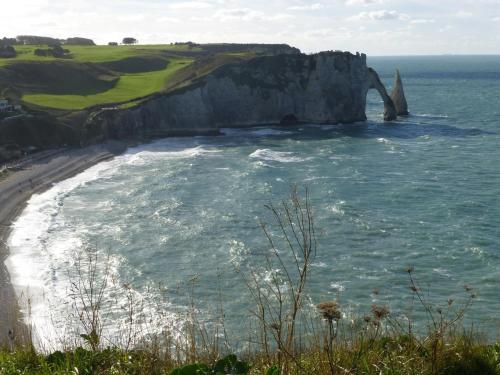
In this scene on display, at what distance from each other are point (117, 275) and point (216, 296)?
5.77 m

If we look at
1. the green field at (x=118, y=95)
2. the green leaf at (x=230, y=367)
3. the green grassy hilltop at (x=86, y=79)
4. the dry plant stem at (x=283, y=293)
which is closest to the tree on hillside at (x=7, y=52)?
the green grassy hilltop at (x=86, y=79)

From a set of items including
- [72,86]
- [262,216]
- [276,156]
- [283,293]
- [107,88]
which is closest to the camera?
[283,293]

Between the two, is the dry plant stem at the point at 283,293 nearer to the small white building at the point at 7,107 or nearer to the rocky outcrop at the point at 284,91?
the small white building at the point at 7,107

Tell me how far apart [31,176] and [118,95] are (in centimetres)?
2933

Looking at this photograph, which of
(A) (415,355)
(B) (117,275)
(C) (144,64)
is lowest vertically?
(B) (117,275)

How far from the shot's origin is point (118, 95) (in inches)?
2985

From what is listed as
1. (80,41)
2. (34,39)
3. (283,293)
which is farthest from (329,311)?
(80,41)

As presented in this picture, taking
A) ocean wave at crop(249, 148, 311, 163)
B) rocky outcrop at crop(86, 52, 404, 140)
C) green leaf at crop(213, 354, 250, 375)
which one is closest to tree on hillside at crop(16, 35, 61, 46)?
rocky outcrop at crop(86, 52, 404, 140)

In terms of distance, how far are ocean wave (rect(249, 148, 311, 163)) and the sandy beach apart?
605 inches

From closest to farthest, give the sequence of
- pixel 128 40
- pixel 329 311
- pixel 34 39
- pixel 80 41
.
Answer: pixel 329 311 → pixel 34 39 → pixel 80 41 → pixel 128 40

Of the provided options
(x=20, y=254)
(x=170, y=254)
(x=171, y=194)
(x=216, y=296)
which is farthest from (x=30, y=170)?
(x=216, y=296)

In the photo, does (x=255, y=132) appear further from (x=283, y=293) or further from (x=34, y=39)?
(x=34, y=39)

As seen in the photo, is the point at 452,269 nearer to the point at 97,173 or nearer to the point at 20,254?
the point at 20,254

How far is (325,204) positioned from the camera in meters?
38.0
